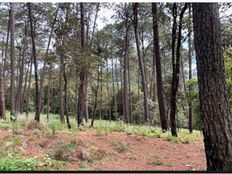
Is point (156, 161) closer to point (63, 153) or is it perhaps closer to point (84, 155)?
point (84, 155)

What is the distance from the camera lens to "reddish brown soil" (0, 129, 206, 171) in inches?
250

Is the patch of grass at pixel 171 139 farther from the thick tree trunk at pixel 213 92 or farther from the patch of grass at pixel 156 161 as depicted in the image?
the thick tree trunk at pixel 213 92

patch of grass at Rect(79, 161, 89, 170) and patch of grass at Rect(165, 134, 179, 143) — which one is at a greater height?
patch of grass at Rect(165, 134, 179, 143)

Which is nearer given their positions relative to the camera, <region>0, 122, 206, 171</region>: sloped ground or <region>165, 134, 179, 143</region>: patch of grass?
<region>0, 122, 206, 171</region>: sloped ground

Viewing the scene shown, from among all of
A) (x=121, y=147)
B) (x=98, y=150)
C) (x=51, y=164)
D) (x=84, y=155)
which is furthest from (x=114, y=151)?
(x=51, y=164)

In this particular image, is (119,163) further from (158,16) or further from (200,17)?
(158,16)

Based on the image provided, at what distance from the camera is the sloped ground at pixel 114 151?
627cm

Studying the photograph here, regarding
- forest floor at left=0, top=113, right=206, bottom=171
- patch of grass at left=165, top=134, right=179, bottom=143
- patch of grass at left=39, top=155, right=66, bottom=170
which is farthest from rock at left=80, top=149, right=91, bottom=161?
patch of grass at left=165, top=134, right=179, bottom=143

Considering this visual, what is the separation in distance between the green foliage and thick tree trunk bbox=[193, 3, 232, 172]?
257cm

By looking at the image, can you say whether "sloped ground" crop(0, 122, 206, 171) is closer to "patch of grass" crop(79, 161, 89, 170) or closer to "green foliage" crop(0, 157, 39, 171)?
"patch of grass" crop(79, 161, 89, 170)

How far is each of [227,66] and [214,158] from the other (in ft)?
28.7

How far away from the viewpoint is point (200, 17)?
4363 mm

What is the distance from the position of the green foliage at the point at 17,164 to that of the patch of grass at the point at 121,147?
98.7 inches

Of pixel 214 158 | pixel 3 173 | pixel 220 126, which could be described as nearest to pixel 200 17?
pixel 220 126
